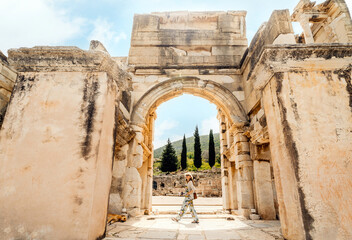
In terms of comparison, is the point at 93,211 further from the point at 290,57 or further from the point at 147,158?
the point at 147,158

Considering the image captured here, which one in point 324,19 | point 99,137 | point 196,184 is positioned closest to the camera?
point 99,137

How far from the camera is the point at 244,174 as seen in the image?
18.2 feet

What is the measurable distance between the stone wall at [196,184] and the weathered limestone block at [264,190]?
→ 14.3 metres

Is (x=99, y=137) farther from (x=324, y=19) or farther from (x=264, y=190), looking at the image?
(x=324, y=19)

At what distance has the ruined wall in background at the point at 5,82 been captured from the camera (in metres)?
2.80

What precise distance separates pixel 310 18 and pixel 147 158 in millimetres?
9140

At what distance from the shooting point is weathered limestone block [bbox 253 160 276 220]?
5092 millimetres

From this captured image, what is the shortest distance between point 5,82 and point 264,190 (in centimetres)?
575

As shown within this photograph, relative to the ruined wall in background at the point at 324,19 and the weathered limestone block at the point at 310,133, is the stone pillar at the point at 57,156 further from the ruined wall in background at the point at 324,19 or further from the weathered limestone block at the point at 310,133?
the ruined wall in background at the point at 324,19

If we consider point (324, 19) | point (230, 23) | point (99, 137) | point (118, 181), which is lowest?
point (118, 181)

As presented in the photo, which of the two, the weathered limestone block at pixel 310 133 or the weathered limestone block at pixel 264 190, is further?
the weathered limestone block at pixel 264 190

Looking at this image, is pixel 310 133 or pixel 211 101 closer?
pixel 310 133

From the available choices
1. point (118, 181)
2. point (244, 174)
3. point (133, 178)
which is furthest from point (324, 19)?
point (118, 181)

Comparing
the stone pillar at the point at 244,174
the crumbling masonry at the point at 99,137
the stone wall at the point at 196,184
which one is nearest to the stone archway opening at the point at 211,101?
Answer: the stone pillar at the point at 244,174
